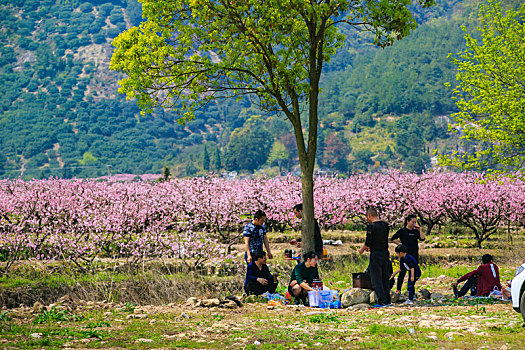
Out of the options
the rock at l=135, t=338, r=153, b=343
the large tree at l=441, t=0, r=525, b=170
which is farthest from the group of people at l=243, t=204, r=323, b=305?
the large tree at l=441, t=0, r=525, b=170

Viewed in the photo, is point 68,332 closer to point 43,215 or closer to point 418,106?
point 43,215

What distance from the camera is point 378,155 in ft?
401

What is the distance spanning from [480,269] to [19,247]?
1374cm

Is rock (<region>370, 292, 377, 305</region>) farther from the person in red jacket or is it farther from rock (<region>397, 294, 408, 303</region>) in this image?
the person in red jacket

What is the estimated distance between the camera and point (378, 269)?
35.7 feet

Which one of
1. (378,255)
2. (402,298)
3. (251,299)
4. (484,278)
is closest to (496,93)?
(484,278)

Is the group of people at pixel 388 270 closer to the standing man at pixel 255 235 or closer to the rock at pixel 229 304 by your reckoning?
the standing man at pixel 255 235

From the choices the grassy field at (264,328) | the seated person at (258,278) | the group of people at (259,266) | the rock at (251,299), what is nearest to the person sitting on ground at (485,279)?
the grassy field at (264,328)

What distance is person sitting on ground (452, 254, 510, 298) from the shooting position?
35.7ft

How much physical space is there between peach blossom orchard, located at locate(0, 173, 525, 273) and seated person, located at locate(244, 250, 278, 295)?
4.52 metres

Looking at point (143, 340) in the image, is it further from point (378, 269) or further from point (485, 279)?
point (485, 279)

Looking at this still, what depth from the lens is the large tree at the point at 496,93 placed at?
2006 cm

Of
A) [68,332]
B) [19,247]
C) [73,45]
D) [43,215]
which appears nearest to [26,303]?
[19,247]

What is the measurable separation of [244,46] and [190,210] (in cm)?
1161
